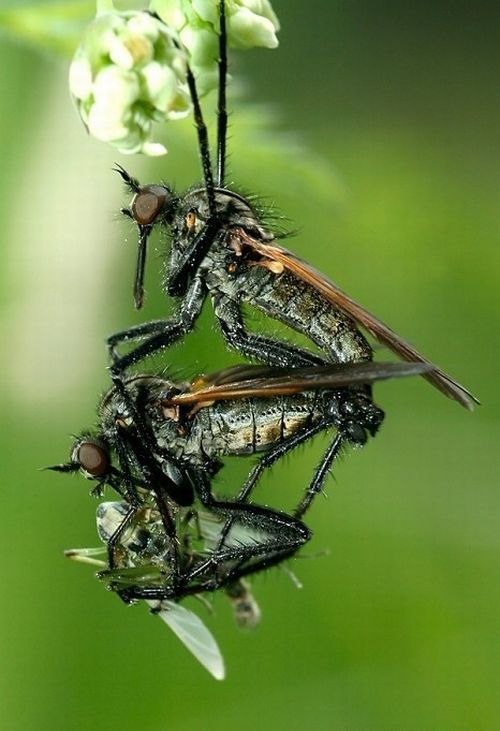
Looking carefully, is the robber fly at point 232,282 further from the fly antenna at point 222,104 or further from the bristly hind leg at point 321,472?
the bristly hind leg at point 321,472

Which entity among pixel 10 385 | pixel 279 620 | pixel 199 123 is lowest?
pixel 279 620

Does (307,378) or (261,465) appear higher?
(307,378)

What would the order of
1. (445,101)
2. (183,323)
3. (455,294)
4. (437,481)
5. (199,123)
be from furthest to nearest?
(445,101)
(455,294)
(437,481)
(183,323)
(199,123)

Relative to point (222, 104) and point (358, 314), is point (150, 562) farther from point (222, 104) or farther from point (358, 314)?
point (222, 104)

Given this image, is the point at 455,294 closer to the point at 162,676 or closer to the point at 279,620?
the point at 279,620

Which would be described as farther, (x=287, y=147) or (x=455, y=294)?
(x=455, y=294)

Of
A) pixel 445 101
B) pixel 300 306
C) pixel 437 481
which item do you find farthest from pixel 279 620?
pixel 445 101

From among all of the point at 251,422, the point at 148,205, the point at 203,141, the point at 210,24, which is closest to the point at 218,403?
the point at 251,422

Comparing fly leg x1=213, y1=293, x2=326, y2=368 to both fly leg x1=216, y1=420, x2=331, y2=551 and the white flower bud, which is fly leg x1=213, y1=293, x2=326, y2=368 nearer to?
fly leg x1=216, y1=420, x2=331, y2=551
